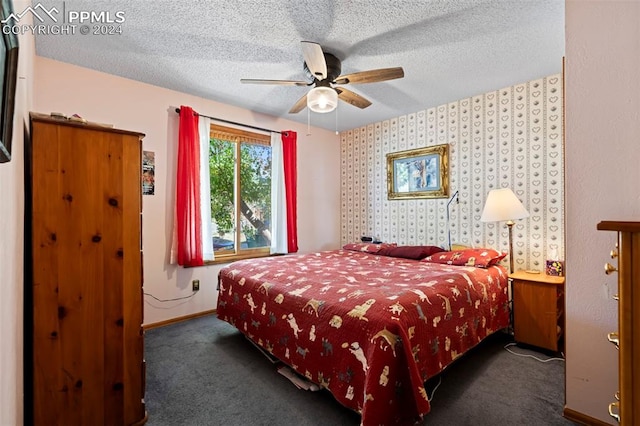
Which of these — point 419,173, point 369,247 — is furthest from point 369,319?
point 419,173

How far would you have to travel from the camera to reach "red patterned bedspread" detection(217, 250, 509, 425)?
56.2 inches

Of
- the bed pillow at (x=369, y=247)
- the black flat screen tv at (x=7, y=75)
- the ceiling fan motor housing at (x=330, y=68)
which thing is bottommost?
the bed pillow at (x=369, y=247)

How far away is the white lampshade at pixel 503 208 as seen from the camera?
2678 mm

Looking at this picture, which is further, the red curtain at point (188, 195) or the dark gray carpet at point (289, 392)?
the red curtain at point (188, 195)

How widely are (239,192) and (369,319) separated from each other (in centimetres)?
280

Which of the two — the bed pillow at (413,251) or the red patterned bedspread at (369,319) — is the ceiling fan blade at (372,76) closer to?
the red patterned bedspread at (369,319)

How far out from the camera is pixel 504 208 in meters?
2.71

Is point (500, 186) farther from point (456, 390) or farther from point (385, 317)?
point (385, 317)

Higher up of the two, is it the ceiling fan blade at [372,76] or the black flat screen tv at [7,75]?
A: the ceiling fan blade at [372,76]

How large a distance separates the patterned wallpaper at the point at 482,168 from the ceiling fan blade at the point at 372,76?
1.67m

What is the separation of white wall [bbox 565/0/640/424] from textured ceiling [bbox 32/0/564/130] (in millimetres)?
472

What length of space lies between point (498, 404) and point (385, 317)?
1.01 m

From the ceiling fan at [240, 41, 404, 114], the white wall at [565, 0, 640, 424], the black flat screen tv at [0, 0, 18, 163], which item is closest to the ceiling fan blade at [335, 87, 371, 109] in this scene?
the ceiling fan at [240, 41, 404, 114]

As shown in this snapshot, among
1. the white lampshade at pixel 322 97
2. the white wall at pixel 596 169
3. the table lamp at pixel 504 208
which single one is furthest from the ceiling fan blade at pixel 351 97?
the table lamp at pixel 504 208
